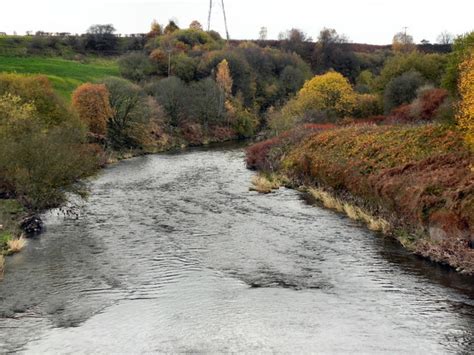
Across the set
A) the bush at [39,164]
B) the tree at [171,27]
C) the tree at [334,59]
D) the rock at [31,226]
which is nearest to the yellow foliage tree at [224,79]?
the tree at [334,59]

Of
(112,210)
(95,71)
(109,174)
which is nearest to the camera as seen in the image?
(112,210)

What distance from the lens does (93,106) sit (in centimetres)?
6912

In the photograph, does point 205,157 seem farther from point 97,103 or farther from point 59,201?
point 59,201

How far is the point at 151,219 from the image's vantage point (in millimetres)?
36000

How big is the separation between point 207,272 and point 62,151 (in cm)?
1409

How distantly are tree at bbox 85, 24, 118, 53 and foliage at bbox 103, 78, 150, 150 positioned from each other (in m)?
68.9

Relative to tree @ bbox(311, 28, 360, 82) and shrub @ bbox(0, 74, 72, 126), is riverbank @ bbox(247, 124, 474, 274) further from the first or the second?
tree @ bbox(311, 28, 360, 82)

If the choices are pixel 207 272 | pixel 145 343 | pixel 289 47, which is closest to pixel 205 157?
pixel 207 272

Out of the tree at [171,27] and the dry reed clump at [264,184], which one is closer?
the dry reed clump at [264,184]

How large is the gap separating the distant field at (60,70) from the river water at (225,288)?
58150mm

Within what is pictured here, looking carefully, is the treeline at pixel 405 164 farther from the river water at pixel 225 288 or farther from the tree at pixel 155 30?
the tree at pixel 155 30

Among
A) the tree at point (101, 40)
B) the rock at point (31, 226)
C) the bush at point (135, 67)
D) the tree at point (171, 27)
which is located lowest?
the rock at point (31, 226)

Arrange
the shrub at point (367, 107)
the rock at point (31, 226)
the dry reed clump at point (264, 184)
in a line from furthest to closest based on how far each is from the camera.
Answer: the shrub at point (367, 107) → the dry reed clump at point (264, 184) → the rock at point (31, 226)

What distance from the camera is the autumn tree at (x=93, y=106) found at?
68750 millimetres
